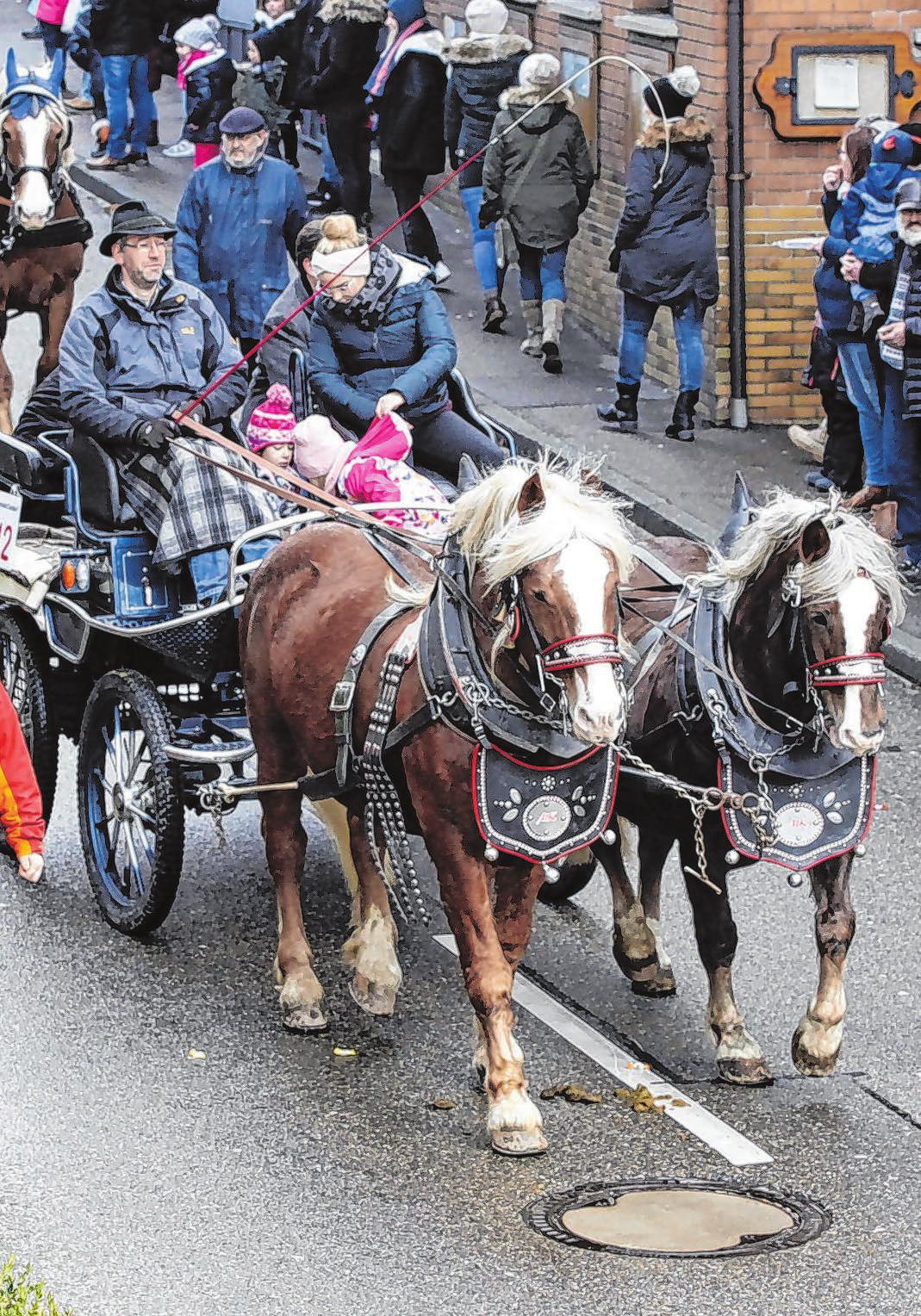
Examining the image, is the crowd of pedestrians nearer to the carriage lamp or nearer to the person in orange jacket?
the carriage lamp

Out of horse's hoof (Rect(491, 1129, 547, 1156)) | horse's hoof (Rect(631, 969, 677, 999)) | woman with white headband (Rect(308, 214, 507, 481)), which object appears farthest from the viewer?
woman with white headband (Rect(308, 214, 507, 481))

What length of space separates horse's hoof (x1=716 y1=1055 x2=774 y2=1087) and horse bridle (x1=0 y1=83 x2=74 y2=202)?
728cm

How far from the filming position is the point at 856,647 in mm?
6656

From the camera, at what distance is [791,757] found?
7.04 metres

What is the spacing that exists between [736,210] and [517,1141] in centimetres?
926

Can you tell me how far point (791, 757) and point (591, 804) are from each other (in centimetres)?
59

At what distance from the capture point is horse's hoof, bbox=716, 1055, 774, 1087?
293 inches

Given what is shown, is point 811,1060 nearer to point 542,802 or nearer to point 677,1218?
point 677,1218

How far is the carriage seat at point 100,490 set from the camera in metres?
8.83

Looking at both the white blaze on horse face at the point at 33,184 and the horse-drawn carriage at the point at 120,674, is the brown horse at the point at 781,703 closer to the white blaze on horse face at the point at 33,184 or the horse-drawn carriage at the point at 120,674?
the horse-drawn carriage at the point at 120,674

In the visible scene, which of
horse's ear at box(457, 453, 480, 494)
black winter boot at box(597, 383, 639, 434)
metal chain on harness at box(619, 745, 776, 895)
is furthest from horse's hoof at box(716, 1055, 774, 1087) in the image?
black winter boot at box(597, 383, 639, 434)

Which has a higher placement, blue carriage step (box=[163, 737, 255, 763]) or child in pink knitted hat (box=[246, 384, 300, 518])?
child in pink knitted hat (box=[246, 384, 300, 518])

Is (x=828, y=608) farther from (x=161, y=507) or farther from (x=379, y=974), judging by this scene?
(x=161, y=507)

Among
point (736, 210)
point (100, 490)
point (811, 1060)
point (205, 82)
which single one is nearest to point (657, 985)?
point (811, 1060)
